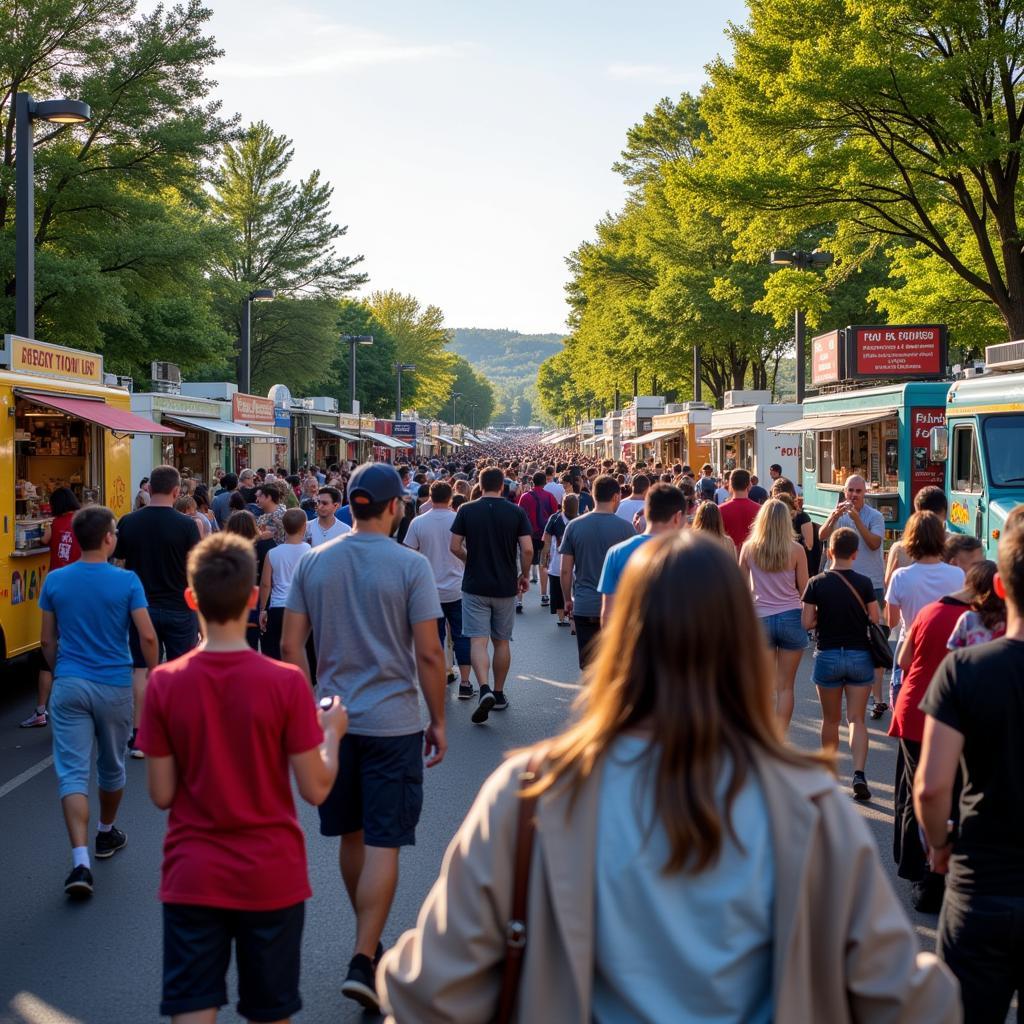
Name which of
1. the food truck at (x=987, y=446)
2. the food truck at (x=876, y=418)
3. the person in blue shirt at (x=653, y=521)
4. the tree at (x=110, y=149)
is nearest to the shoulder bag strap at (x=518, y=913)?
the person in blue shirt at (x=653, y=521)

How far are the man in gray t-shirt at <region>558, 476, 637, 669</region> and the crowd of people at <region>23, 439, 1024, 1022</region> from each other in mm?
1940

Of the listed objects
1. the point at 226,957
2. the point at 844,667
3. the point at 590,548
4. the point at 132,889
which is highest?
the point at 590,548

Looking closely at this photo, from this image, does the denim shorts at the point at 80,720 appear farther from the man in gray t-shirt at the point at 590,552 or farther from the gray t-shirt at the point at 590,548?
the gray t-shirt at the point at 590,548

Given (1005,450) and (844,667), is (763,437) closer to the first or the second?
(1005,450)

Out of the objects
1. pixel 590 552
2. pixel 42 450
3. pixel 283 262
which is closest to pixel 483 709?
pixel 590 552

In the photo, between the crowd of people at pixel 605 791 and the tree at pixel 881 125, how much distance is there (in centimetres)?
1419

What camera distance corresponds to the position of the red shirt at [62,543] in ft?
33.0

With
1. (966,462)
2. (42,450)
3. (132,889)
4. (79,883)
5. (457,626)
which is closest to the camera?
(79,883)

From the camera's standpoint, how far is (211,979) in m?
3.28

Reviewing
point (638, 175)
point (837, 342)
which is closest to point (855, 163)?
point (837, 342)

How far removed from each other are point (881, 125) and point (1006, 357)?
853 centimetres

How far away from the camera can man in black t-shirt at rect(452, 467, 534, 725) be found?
10047 millimetres

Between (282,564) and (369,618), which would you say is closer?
(369,618)

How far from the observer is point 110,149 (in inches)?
1079
